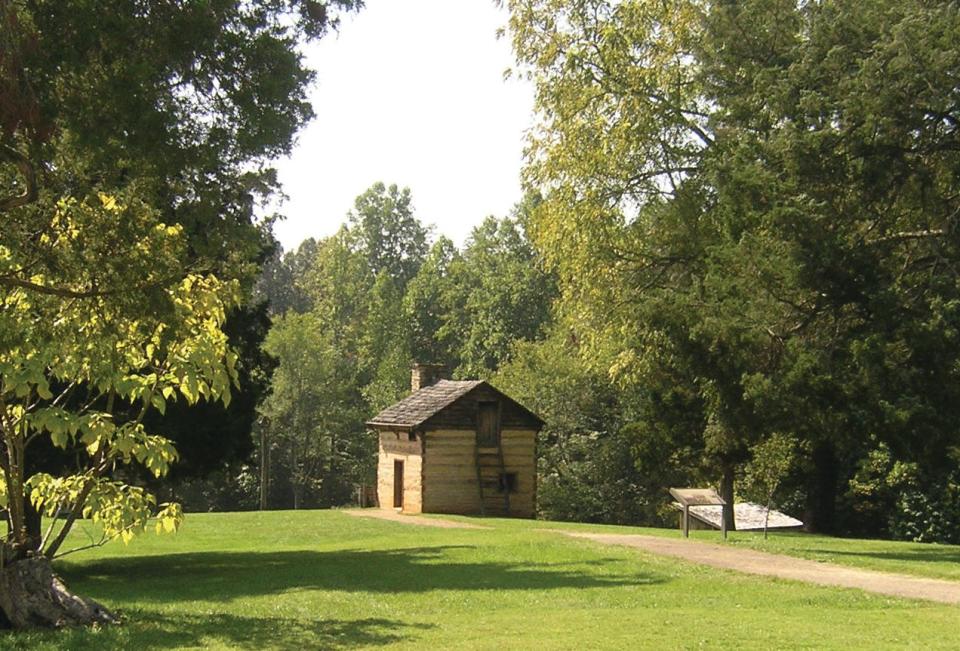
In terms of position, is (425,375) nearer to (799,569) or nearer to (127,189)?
(799,569)

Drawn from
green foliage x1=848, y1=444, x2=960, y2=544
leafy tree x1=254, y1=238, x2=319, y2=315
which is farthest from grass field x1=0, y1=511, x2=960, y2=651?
leafy tree x1=254, y1=238, x2=319, y2=315

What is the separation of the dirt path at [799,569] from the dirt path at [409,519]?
27.7 feet

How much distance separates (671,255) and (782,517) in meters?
10.8

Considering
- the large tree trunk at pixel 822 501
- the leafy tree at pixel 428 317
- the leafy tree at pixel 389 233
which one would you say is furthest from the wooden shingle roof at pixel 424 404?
the leafy tree at pixel 389 233

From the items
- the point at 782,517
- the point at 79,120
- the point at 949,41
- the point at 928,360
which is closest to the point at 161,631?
the point at 79,120

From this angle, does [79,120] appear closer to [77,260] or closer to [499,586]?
[77,260]

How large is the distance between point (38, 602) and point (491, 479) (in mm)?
30518

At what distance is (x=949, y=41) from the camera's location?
22000 millimetres

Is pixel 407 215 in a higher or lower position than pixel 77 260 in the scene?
higher

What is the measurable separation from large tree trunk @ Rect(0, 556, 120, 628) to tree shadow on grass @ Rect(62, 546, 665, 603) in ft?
13.0

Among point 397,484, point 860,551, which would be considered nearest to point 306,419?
point 397,484

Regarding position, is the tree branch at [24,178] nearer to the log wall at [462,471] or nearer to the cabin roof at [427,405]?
the cabin roof at [427,405]

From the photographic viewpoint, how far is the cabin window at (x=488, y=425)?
44531mm

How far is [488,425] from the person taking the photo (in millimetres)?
44688
